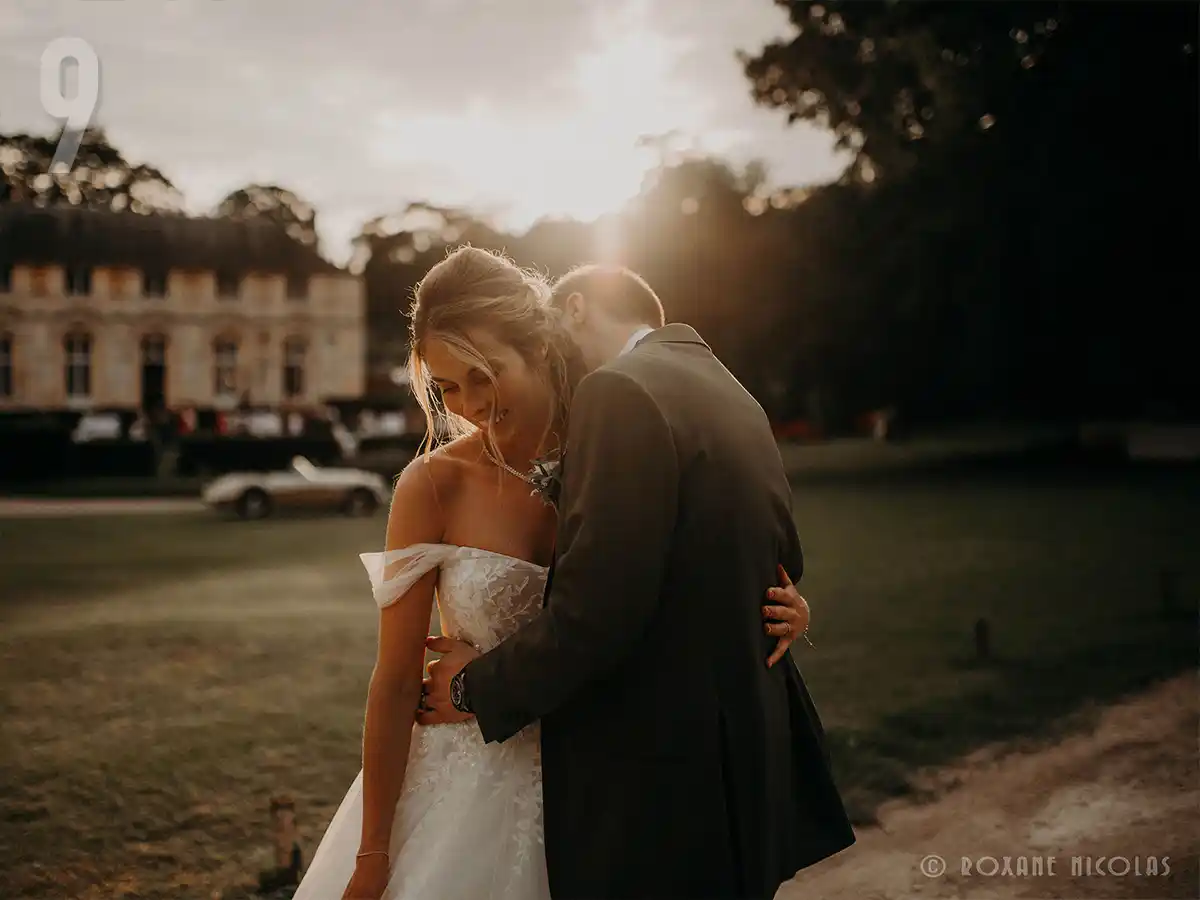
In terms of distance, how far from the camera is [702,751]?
7.23 ft

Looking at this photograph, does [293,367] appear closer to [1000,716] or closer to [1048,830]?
[1000,716]

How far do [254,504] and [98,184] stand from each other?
1270 centimetres

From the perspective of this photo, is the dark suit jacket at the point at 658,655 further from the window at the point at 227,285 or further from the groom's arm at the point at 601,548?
the window at the point at 227,285

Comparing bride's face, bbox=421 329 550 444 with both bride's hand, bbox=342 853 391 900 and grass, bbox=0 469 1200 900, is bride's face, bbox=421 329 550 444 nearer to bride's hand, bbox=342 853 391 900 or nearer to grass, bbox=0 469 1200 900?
bride's hand, bbox=342 853 391 900

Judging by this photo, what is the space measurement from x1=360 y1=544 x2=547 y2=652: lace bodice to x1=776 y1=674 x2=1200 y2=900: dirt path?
2.78 metres

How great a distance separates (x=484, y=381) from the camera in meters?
2.43

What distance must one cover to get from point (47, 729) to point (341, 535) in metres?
11.4

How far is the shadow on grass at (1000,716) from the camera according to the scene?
6113 millimetres

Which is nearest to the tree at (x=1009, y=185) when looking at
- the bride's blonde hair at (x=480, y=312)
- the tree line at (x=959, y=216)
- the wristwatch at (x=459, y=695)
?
the tree line at (x=959, y=216)

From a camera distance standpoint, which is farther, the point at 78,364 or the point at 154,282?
the point at 154,282

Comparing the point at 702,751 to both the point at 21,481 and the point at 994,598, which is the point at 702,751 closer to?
the point at 994,598

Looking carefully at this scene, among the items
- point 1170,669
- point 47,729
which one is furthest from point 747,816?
point 1170,669

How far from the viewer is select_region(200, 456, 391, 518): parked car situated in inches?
818

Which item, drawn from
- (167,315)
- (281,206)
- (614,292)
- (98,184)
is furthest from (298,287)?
(614,292)
